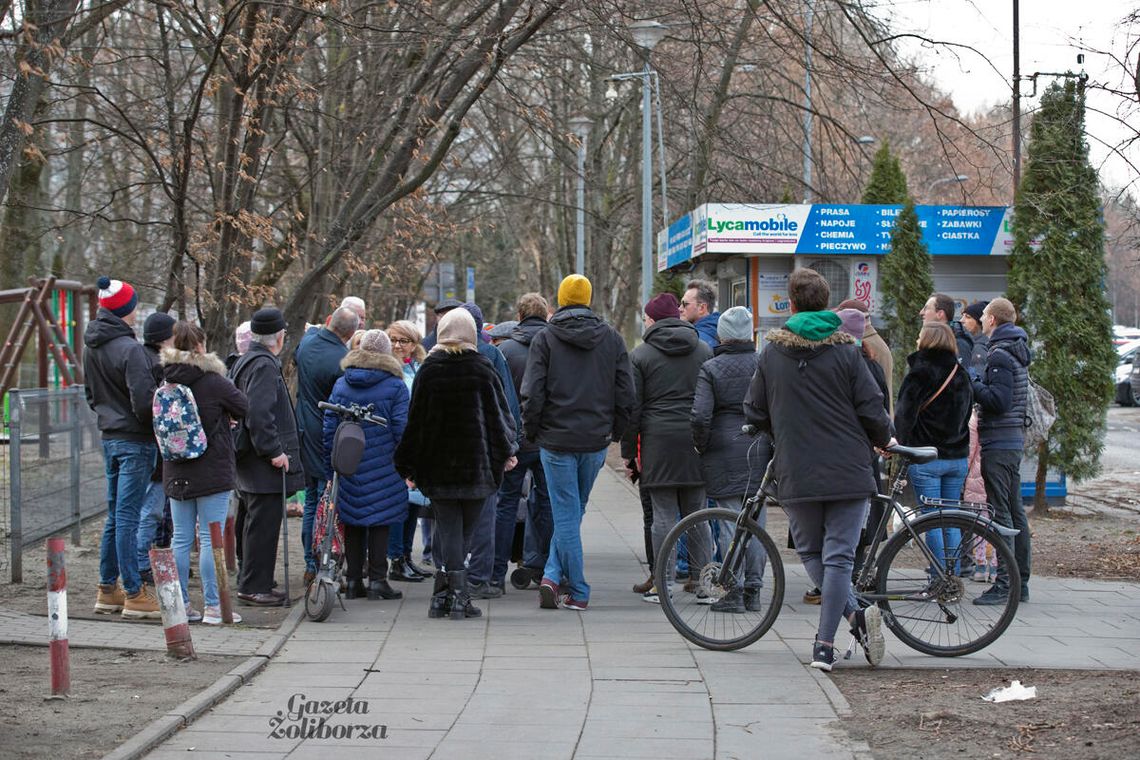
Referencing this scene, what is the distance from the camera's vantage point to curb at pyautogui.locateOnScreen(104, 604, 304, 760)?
5426 millimetres

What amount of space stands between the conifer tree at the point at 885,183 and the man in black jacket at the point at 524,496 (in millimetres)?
10603

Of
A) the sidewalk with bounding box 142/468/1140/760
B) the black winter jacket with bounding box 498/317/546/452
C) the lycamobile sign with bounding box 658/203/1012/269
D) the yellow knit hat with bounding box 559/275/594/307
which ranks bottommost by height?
the sidewalk with bounding box 142/468/1140/760

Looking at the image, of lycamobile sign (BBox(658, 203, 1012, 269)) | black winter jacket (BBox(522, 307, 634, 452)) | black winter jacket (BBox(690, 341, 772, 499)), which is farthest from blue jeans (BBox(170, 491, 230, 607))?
lycamobile sign (BBox(658, 203, 1012, 269))

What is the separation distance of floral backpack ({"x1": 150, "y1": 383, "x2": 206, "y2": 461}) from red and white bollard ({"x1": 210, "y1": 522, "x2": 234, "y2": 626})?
1.60 feet

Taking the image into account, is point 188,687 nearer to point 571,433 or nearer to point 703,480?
point 571,433

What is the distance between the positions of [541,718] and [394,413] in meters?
3.38

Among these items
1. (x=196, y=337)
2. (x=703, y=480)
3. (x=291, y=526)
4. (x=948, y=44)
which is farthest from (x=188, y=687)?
(x=291, y=526)

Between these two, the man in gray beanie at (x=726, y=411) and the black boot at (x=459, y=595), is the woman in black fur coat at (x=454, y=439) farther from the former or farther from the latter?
the man in gray beanie at (x=726, y=411)

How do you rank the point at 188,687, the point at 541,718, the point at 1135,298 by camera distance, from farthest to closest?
1. the point at 1135,298
2. the point at 188,687
3. the point at 541,718

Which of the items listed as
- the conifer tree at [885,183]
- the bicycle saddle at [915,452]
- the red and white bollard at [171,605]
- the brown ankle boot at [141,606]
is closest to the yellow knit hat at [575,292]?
the bicycle saddle at [915,452]

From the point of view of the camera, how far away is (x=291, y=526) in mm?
13172

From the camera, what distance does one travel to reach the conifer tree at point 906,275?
15922mm

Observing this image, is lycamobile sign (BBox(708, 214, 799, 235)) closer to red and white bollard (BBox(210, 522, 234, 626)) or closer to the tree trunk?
the tree trunk

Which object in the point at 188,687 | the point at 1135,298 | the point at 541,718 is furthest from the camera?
the point at 1135,298
